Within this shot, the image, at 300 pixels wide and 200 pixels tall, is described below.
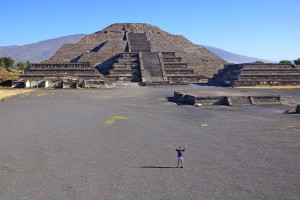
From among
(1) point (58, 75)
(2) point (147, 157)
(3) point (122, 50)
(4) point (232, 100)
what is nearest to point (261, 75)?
(4) point (232, 100)

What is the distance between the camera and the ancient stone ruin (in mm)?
35969

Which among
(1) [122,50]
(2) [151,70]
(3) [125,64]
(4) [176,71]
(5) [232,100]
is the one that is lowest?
(5) [232,100]

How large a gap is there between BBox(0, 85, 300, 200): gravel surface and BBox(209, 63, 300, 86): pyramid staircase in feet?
79.5

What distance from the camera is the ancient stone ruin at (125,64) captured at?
35969 millimetres

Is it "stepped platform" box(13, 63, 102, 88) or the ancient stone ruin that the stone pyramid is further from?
"stepped platform" box(13, 63, 102, 88)

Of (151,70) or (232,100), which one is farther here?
(151,70)

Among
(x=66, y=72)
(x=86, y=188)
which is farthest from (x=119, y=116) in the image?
(x=66, y=72)

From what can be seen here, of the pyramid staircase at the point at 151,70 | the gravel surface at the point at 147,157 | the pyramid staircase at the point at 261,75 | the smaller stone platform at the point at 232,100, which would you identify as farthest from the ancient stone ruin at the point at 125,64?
the gravel surface at the point at 147,157

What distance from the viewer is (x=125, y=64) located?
44219 millimetres

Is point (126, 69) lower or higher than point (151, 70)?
higher

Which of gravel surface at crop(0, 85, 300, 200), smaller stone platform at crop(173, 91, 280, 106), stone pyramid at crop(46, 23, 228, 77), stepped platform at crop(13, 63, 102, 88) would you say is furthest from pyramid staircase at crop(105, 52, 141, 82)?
gravel surface at crop(0, 85, 300, 200)

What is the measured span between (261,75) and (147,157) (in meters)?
35.5

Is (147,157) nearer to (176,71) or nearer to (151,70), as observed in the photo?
(151,70)

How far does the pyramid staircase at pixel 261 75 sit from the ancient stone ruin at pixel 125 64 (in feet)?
23.2
